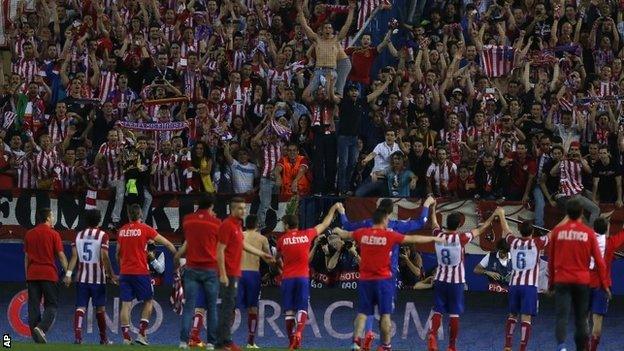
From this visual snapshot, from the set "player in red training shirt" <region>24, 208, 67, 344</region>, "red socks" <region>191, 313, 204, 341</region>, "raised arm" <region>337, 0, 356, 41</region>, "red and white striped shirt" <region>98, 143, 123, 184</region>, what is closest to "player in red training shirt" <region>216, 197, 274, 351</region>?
"red socks" <region>191, 313, 204, 341</region>

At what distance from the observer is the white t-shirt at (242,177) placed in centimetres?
2966

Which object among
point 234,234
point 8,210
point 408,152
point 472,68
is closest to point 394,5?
point 472,68

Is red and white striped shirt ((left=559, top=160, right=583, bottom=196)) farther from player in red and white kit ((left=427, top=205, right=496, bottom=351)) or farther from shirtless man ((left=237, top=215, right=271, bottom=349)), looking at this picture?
shirtless man ((left=237, top=215, right=271, bottom=349))

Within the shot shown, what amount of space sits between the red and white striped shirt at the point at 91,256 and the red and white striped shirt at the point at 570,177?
765 cm

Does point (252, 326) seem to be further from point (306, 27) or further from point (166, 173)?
point (306, 27)

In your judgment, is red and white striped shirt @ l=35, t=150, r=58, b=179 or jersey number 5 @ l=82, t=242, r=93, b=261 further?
red and white striped shirt @ l=35, t=150, r=58, b=179

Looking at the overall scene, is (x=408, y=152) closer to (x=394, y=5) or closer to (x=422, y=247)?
(x=422, y=247)

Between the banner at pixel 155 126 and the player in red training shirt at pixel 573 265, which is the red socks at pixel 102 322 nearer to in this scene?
the banner at pixel 155 126

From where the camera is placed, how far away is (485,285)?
95.7 feet

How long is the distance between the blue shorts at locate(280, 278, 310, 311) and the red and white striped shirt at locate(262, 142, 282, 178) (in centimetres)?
423

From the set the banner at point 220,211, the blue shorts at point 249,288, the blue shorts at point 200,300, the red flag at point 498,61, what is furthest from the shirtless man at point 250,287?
the red flag at point 498,61

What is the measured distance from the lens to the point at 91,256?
26.5 metres

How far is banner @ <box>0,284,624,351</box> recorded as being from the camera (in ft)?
97.9

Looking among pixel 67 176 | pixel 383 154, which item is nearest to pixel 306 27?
pixel 383 154
